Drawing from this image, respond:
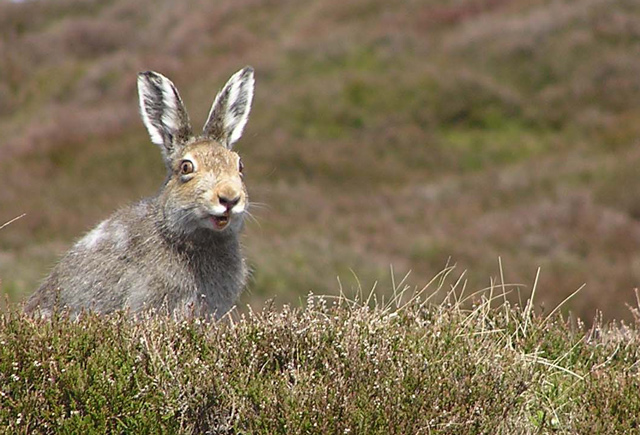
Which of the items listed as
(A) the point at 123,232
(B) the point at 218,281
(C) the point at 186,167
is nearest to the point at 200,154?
(C) the point at 186,167

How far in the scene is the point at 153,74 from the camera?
806 cm

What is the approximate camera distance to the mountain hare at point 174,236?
7398 millimetres

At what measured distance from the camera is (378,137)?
38.7 meters

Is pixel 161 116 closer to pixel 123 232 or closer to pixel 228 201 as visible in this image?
pixel 123 232

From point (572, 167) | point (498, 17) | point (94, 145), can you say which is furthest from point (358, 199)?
point (498, 17)

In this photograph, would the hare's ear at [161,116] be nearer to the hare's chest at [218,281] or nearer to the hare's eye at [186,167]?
the hare's eye at [186,167]

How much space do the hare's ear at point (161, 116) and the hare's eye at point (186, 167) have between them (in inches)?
13.4

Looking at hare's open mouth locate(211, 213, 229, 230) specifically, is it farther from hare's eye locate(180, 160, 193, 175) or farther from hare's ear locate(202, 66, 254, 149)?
hare's ear locate(202, 66, 254, 149)

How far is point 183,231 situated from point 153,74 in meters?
1.39

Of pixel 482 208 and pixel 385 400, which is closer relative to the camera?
pixel 385 400

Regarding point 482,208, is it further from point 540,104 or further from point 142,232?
point 142,232

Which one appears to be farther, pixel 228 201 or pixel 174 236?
pixel 174 236

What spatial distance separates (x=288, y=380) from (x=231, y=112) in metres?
3.13

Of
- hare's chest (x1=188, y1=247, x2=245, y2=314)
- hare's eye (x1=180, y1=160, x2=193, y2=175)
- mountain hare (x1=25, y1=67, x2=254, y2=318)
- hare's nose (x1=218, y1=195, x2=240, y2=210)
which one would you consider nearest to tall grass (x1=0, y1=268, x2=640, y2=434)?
mountain hare (x1=25, y1=67, x2=254, y2=318)
